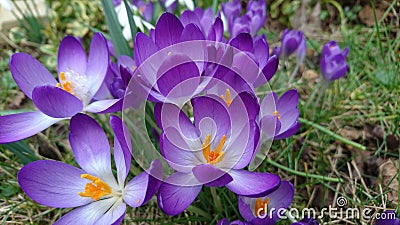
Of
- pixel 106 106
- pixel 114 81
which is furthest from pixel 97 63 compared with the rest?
pixel 106 106

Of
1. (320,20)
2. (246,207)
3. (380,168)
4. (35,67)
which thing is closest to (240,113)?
(246,207)

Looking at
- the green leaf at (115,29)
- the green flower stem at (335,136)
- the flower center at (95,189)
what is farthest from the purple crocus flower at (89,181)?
the green flower stem at (335,136)

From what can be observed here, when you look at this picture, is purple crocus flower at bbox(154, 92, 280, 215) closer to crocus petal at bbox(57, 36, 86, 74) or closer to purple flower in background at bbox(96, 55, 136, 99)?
purple flower in background at bbox(96, 55, 136, 99)

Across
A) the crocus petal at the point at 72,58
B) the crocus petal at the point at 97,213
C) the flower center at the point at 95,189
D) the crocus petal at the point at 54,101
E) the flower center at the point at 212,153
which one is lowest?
the crocus petal at the point at 97,213

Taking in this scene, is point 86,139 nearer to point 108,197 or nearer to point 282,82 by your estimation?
point 108,197

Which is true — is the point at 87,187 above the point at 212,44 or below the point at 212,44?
below

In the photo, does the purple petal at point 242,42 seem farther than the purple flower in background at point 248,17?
No

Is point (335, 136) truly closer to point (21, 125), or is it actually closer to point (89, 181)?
point (89, 181)

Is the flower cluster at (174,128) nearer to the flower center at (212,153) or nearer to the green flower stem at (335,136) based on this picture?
the flower center at (212,153)
